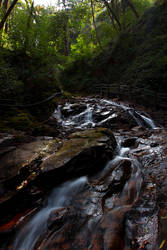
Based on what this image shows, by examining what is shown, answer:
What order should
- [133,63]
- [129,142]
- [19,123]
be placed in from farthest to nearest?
[133,63] < [19,123] < [129,142]

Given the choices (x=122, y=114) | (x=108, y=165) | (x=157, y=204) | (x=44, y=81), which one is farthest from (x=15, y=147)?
(x=122, y=114)

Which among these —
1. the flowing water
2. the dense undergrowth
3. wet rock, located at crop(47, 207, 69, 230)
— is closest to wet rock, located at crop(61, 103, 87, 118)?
the dense undergrowth

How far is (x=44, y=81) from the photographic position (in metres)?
8.71

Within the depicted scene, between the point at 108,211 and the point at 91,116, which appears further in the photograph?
the point at 91,116

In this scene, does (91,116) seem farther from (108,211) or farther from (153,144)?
(108,211)

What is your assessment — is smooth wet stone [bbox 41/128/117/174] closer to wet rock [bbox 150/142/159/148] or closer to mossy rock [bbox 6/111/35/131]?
wet rock [bbox 150/142/159/148]

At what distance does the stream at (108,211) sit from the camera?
6.82 feet

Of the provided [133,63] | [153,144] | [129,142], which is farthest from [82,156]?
[133,63]

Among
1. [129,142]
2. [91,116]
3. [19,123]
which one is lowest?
[129,142]

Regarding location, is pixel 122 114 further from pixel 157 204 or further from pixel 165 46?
pixel 165 46

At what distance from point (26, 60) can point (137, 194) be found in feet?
26.2

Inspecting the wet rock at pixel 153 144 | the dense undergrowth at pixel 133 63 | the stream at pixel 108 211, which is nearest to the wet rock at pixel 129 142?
the wet rock at pixel 153 144

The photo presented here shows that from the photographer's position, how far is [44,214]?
267cm

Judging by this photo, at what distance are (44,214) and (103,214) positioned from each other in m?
1.04
